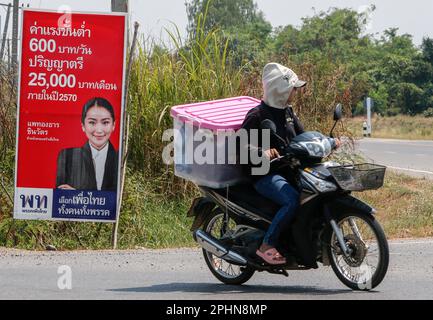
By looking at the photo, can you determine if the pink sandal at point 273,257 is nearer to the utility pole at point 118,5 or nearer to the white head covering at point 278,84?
the white head covering at point 278,84

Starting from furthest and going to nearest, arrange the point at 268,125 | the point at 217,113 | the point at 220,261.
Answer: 1. the point at 220,261
2. the point at 217,113
3. the point at 268,125

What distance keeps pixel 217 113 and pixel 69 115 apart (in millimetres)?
3698

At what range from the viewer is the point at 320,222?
8.73 meters

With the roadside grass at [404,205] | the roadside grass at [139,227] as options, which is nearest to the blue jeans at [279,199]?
the roadside grass at [139,227]

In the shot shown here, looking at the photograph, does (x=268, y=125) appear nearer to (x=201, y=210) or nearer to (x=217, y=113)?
(x=217, y=113)

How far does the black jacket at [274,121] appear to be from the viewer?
8.90m

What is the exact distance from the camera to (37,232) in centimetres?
1364

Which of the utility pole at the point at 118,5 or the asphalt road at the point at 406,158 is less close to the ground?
the utility pole at the point at 118,5

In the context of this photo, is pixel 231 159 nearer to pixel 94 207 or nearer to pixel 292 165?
pixel 292 165

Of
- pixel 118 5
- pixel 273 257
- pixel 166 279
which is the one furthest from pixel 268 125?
pixel 118 5

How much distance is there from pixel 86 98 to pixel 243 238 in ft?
14.0

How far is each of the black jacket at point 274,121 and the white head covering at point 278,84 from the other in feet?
0.20

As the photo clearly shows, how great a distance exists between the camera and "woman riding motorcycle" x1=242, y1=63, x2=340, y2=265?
344 inches

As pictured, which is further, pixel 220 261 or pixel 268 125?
pixel 220 261
